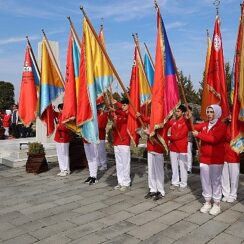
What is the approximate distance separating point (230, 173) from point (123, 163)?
7.69 feet

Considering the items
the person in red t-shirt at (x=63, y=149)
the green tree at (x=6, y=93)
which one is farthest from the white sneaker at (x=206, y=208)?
the green tree at (x=6, y=93)

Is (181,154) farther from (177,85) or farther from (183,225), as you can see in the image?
(183,225)

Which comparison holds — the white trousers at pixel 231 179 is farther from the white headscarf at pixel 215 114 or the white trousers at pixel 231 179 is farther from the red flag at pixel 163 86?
the red flag at pixel 163 86

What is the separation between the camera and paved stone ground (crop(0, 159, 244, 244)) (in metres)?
5.20

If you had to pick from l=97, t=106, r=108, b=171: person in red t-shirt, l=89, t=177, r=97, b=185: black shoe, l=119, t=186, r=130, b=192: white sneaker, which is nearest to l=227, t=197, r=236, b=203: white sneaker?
l=119, t=186, r=130, b=192: white sneaker

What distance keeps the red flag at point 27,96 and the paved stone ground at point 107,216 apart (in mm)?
2233

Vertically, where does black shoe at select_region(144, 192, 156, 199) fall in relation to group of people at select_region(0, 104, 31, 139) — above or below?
below

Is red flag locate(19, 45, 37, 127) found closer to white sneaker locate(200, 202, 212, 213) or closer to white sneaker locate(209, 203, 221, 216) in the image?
white sneaker locate(200, 202, 212, 213)

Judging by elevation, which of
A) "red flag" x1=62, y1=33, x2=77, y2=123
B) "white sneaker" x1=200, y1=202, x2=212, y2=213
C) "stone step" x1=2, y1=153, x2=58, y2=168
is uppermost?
"red flag" x1=62, y1=33, x2=77, y2=123

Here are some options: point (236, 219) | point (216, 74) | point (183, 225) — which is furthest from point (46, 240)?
point (216, 74)

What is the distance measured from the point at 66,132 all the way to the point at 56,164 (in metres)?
2.06

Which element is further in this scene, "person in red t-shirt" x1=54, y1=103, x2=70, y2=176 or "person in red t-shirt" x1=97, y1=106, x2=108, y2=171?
"person in red t-shirt" x1=97, y1=106, x2=108, y2=171

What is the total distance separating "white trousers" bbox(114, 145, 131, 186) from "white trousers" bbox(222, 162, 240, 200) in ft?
7.03

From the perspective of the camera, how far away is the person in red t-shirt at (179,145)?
25.9 feet
